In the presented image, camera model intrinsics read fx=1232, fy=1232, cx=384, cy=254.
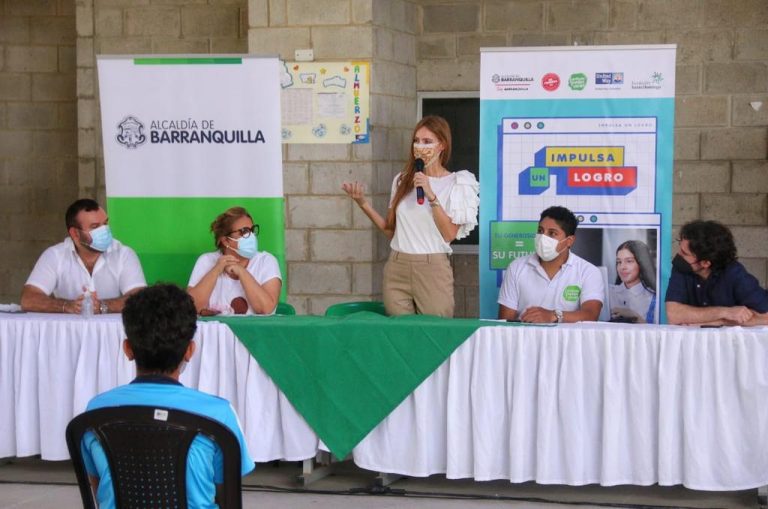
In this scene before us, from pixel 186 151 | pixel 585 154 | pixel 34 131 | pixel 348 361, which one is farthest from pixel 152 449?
pixel 34 131

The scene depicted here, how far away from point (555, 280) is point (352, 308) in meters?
0.99

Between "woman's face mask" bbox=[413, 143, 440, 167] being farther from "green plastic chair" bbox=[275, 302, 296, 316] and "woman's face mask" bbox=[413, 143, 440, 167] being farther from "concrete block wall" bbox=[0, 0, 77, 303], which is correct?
"concrete block wall" bbox=[0, 0, 77, 303]

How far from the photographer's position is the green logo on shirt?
5793 millimetres

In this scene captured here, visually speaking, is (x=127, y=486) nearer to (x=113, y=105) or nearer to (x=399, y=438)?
(x=399, y=438)

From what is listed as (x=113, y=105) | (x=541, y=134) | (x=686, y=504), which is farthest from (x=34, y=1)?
(x=686, y=504)

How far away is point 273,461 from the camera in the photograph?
5.62m

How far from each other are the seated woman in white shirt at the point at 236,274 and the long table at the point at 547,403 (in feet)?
1.93

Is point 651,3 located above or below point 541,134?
above

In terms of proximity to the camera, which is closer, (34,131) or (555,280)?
(555,280)

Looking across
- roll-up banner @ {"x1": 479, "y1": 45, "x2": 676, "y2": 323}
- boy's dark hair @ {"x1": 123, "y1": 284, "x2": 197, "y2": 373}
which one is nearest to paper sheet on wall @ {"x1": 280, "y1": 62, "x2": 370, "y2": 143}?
roll-up banner @ {"x1": 479, "y1": 45, "x2": 676, "y2": 323}

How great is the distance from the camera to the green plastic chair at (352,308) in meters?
5.92

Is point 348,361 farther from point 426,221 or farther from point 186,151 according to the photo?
point 186,151

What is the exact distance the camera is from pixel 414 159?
6.00 metres

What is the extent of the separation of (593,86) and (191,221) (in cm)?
219
